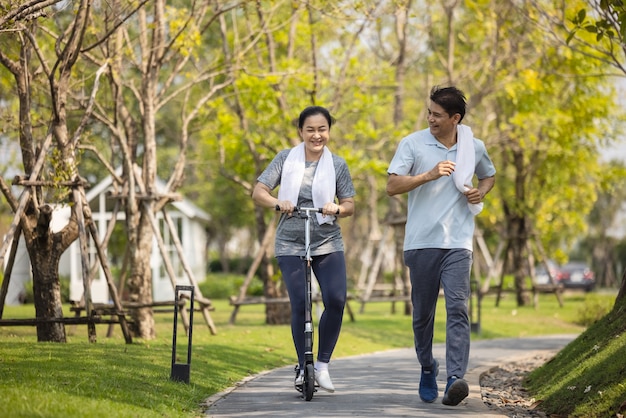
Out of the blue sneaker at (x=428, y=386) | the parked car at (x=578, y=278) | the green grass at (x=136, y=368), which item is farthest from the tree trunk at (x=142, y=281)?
the parked car at (x=578, y=278)

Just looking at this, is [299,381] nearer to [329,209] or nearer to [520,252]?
[329,209]

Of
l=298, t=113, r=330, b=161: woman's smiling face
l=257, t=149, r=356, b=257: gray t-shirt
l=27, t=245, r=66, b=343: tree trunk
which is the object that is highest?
l=298, t=113, r=330, b=161: woman's smiling face

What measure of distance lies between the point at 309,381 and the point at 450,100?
2371 mm

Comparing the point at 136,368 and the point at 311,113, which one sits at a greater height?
the point at 311,113

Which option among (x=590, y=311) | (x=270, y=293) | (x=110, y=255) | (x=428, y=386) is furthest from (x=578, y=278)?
(x=428, y=386)

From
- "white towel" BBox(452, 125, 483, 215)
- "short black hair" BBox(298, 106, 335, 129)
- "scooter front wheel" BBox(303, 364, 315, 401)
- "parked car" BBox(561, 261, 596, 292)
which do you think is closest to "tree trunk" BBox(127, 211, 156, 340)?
"short black hair" BBox(298, 106, 335, 129)

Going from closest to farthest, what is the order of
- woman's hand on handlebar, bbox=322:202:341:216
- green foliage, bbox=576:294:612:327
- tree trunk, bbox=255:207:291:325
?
woman's hand on handlebar, bbox=322:202:341:216
tree trunk, bbox=255:207:291:325
green foliage, bbox=576:294:612:327

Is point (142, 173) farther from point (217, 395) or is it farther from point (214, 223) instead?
point (214, 223)

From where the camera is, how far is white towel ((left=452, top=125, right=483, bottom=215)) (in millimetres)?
7766

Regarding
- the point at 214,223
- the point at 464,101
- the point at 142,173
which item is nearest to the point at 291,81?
the point at 142,173

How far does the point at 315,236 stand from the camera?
320 inches

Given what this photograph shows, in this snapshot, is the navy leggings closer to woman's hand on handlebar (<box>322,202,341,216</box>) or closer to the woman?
the woman

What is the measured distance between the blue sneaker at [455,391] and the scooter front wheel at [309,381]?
1.00 m

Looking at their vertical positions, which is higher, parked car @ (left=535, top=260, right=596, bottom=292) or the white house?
the white house
